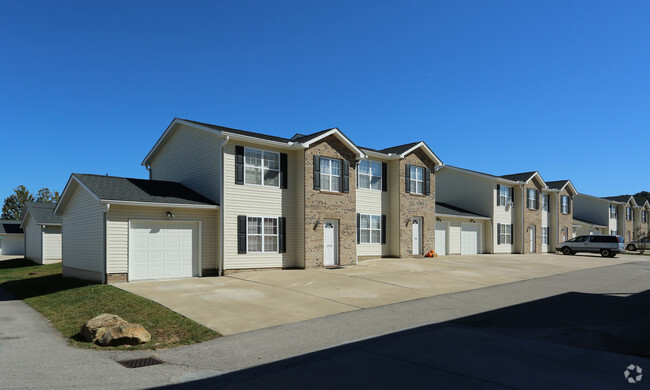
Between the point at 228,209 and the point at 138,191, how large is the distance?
3500 millimetres

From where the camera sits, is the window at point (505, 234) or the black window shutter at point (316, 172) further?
the window at point (505, 234)

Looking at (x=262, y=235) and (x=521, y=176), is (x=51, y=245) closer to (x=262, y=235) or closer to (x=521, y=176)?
(x=262, y=235)

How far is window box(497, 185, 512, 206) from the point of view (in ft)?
114

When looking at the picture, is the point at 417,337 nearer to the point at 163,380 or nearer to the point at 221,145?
the point at 163,380

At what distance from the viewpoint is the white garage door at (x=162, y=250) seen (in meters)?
16.8

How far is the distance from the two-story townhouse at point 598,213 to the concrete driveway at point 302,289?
34.4 m

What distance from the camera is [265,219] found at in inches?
789

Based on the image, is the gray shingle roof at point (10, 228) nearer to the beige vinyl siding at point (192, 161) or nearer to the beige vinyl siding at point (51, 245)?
the beige vinyl siding at point (51, 245)

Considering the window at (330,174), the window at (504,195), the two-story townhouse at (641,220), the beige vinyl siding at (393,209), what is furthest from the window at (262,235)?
the two-story townhouse at (641,220)

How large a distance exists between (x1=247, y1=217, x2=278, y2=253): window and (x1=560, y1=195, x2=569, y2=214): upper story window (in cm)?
3161

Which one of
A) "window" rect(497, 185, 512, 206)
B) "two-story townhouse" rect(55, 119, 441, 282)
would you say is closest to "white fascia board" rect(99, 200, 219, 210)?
"two-story townhouse" rect(55, 119, 441, 282)

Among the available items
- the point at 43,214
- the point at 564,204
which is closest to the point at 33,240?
the point at 43,214

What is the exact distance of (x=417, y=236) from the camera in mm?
26938

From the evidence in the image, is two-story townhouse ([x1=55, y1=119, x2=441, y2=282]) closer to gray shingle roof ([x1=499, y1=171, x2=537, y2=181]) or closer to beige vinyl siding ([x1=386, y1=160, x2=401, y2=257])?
beige vinyl siding ([x1=386, y1=160, x2=401, y2=257])
